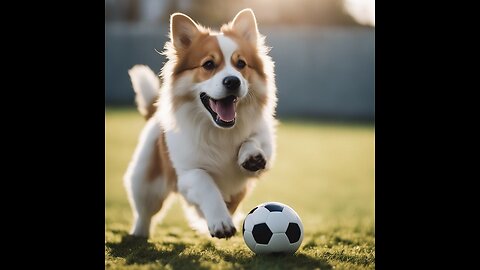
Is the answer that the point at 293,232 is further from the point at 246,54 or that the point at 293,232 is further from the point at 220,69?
the point at 246,54

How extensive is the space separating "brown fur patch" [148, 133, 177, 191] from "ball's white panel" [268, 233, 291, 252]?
110 cm

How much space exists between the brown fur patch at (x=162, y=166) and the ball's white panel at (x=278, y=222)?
100 cm

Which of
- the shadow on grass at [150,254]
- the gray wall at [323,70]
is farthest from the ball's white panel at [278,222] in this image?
the gray wall at [323,70]

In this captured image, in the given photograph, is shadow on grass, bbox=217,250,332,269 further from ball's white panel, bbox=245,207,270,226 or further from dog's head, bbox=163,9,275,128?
dog's head, bbox=163,9,275,128

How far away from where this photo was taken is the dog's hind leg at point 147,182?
4.80 m

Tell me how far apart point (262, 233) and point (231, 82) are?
3.34 feet

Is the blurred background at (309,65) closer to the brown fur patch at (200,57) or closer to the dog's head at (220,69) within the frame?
the dog's head at (220,69)

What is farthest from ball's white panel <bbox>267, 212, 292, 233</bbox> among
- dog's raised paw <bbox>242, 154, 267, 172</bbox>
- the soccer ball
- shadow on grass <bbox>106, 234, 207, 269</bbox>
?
shadow on grass <bbox>106, 234, 207, 269</bbox>

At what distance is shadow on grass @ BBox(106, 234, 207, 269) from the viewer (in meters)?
3.45

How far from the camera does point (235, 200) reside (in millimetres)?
4375

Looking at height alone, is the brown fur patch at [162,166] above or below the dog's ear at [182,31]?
below

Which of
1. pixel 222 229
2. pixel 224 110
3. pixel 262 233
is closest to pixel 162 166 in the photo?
pixel 224 110
